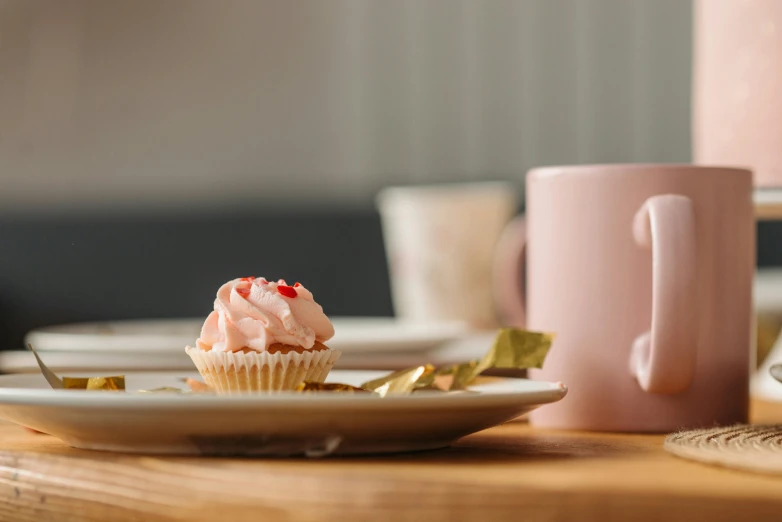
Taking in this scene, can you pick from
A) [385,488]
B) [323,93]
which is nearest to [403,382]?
[385,488]

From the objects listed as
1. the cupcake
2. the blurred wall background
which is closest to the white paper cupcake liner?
the cupcake

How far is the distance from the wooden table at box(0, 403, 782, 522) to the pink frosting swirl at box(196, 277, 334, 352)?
12 centimetres

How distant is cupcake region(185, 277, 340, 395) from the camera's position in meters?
0.51

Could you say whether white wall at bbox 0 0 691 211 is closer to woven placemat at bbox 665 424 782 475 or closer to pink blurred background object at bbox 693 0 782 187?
pink blurred background object at bbox 693 0 782 187

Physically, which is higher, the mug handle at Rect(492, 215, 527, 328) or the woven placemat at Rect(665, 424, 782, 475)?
the mug handle at Rect(492, 215, 527, 328)

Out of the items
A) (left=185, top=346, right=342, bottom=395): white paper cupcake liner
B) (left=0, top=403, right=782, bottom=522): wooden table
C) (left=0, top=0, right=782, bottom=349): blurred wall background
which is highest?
(left=0, top=0, right=782, bottom=349): blurred wall background

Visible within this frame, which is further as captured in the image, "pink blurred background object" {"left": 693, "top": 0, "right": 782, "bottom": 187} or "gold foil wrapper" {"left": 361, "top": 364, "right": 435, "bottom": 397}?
"pink blurred background object" {"left": 693, "top": 0, "right": 782, "bottom": 187}

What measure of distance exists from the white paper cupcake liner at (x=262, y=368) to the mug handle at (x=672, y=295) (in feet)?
→ 0.51

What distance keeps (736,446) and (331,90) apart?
2.82m

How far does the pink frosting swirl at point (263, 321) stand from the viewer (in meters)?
0.51

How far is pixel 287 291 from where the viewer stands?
0.52 meters

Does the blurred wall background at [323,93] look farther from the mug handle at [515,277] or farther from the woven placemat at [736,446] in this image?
the woven placemat at [736,446]

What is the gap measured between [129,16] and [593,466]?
9.81ft

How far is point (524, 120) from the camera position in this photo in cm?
311
